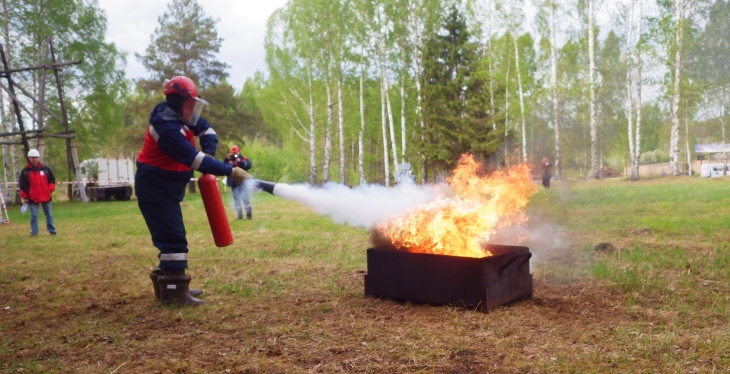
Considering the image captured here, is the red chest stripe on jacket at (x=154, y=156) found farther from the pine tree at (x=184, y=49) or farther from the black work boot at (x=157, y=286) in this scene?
the pine tree at (x=184, y=49)

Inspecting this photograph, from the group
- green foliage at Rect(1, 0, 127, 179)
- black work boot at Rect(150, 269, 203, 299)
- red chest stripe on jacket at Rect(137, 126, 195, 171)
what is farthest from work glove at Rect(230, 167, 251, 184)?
green foliage at Rect(1, 0, 127, 179)

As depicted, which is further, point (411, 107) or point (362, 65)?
point (411, 107)

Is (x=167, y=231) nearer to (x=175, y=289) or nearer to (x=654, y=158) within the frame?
(x=175, y=289)

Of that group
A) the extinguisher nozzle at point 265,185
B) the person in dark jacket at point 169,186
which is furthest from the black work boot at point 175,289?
the extinguisher nozzle at point 265,185

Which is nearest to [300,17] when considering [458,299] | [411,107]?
[411,107]

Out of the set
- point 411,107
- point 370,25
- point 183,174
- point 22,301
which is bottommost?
point 22,301

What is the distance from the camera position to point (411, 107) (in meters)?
39.8

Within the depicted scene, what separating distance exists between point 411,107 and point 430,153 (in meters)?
10.3

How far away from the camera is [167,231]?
234 inches

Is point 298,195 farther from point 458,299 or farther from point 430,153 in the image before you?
point 430,153

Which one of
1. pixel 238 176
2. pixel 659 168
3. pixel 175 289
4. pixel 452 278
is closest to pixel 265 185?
pixel 238 176

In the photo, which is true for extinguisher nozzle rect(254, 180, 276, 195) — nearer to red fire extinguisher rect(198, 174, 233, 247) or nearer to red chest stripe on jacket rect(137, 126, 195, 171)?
red fire extinguisher rect(198, 174, 233, 247)

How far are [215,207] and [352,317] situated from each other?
196cm

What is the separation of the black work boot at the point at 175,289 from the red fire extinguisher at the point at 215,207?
0.58 metres
